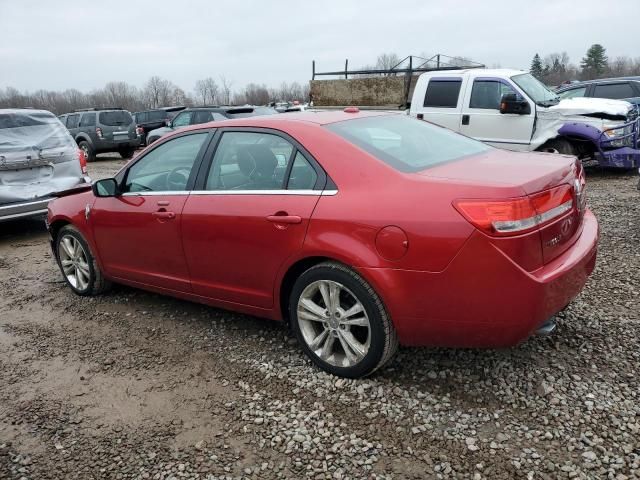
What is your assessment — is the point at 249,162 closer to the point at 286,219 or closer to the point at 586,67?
the point at 286,219

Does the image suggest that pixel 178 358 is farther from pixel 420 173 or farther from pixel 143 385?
pixel 420 173

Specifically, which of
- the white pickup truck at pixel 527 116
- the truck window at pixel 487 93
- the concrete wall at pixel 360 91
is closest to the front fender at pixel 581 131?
the white pickup truck at pixel 527 116

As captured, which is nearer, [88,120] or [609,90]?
[609,90]

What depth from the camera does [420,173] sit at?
290 centimetres

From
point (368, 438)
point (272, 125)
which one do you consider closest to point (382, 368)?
point (368, 438)

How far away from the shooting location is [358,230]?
2.85m

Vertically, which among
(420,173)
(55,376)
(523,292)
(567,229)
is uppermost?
(420,173)

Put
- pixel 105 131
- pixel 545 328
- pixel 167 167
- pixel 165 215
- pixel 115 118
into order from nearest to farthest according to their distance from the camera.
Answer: pixel 545 328 < pixel 165 215 < pixel 167 167 < pixel 105 131 < pixel 115 118

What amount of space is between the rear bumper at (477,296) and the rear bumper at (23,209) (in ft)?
18.9

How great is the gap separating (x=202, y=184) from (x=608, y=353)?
285 cm

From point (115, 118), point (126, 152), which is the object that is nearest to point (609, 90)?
point (115, 118)

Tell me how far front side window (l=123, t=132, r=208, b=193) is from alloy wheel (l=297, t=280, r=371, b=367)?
1.35 m

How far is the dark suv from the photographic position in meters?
18.5

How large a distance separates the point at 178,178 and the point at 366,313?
1864 millimetres
